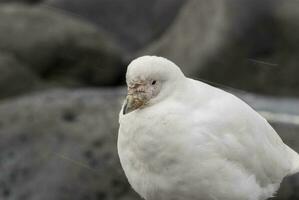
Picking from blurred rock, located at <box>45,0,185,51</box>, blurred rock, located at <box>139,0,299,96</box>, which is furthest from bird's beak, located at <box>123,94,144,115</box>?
blurred rock, located at <box>45,0,185,51</box>

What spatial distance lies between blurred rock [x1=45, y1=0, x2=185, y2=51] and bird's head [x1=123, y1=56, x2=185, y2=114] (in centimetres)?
850

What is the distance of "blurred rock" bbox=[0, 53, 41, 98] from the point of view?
10.1m

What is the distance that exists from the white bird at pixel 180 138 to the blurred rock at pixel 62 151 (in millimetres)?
2798

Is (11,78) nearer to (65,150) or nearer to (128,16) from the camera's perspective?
(128,16)

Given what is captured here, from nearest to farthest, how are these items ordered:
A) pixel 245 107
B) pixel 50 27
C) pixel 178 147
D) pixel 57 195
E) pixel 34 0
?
pixel 178 147 < pixel 245 107 < pixel 57 195 < pixel 50 27 < pixel 34 0

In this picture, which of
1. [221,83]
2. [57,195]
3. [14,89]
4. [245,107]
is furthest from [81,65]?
[245,107]

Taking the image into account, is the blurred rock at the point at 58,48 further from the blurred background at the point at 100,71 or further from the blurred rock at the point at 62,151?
the blurred rock at the point at 62,151

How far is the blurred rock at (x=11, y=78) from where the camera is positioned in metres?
10.1

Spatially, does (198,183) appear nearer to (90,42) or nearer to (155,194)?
(155,194)

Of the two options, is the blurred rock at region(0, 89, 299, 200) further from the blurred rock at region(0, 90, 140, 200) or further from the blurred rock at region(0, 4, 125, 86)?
the blurred rock at region(0, 4, 125, 86)

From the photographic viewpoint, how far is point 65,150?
698 centimetres

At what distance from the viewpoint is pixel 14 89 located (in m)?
10.1

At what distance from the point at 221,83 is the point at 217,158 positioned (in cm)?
575

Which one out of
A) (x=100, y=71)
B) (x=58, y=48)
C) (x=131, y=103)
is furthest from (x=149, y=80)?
(x=100, y=71)
